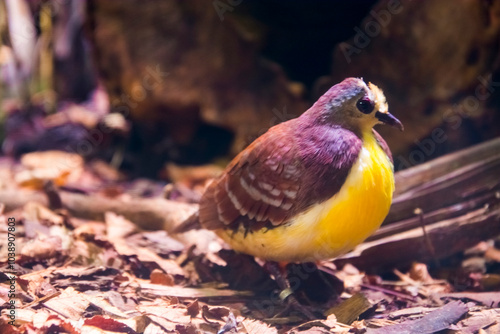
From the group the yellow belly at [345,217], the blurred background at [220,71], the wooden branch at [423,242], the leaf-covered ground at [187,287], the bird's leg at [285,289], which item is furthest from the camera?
the blurred background at [220,71]

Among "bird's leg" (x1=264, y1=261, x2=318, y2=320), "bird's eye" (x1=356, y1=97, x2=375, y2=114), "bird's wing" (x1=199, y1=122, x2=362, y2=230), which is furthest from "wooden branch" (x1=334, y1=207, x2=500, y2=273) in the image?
"bird's eye" (x1=356, y1=97, x2=375, y2=114)

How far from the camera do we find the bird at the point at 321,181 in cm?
290

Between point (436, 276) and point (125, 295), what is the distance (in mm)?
2205

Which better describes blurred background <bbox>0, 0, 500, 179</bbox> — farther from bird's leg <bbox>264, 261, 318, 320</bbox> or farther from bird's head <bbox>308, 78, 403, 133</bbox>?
bird's leg <bbox>264, 261, 318, 320</bbox>

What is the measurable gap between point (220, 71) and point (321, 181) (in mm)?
2911

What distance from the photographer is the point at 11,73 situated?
22.3 feet

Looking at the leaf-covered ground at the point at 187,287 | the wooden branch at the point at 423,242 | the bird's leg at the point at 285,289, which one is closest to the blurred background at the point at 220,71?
the wooden branch at the point at 423,242

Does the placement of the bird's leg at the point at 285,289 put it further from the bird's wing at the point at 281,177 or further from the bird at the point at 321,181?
the bird's wing at the point at 281,177

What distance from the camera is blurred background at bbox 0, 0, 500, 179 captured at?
4.62 m

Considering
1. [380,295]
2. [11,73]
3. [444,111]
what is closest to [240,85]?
[444,111]

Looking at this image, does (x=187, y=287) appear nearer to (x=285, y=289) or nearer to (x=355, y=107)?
(x=285, y=289)

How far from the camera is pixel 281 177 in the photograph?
10.1 ft

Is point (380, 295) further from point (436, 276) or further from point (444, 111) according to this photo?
point (444, 111)

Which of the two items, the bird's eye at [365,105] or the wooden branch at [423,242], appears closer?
the bird's eye at [365,105]
